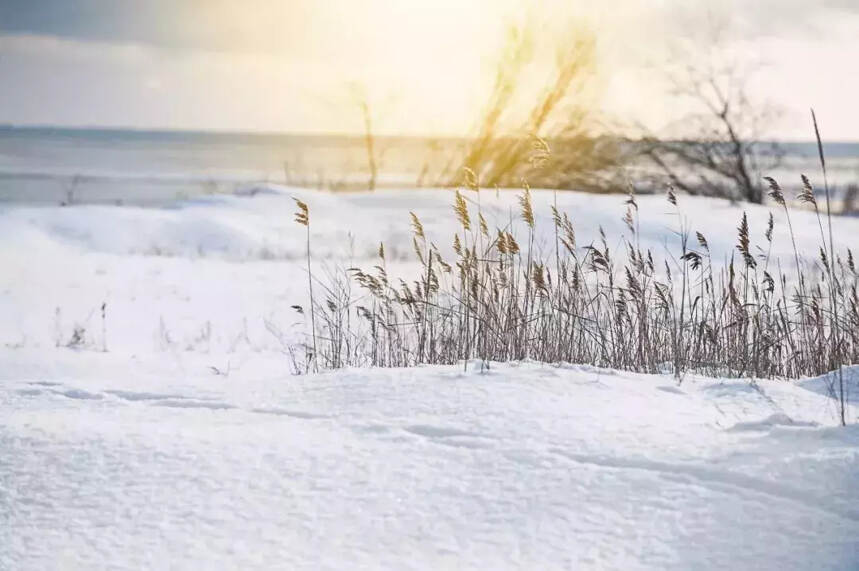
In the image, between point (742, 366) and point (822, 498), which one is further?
point (742, 366)

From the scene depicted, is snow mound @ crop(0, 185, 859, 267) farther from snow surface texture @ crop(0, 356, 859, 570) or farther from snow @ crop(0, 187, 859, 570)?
snow surface texture @ crop(0, 356, 859, 570)

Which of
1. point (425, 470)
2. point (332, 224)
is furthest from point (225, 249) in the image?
point (425, 470)

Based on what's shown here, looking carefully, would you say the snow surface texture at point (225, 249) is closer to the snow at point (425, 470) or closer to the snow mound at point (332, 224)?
the snow mound at point (332, 224)

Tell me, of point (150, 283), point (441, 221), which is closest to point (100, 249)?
point (150, 283)

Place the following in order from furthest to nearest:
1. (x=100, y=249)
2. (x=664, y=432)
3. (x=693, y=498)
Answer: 1. (x=100, y=249)
2. (x=664, y=432)
3. (x=693, y=498)

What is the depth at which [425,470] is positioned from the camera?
2369mm

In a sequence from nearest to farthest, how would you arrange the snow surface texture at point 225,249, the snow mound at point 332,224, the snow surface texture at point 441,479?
the snow surface texture at point 441,479
the snow surface texture at point 225,249
the snow mound at point 332,224

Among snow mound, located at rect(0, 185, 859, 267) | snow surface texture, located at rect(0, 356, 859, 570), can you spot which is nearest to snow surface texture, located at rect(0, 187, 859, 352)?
snow mound, located at rect(0, 185, 859, 267)

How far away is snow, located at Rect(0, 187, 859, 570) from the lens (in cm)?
A: 204

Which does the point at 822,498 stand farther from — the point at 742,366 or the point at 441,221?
the point at 441,221

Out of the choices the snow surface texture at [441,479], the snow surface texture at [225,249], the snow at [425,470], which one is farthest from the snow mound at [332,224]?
the snow surface texture at [441,479]

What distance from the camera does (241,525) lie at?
214cm

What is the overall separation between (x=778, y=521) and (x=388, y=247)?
912 centimetres

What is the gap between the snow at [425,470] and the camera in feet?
6.70
